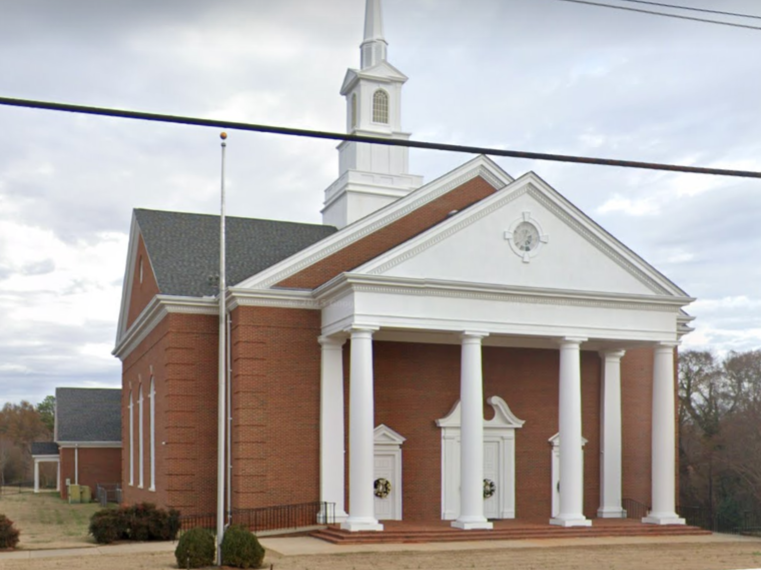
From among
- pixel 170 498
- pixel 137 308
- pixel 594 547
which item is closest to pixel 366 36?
pixel 137 308

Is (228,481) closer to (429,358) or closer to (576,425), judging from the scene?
(429,358)

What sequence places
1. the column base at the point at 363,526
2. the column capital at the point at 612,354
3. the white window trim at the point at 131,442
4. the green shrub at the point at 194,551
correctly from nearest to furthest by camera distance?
the green shrub at the point at 194,551, the column base at the point at 363,526, the column capital at the point at 612,354, the white window trim at the point at 131,442

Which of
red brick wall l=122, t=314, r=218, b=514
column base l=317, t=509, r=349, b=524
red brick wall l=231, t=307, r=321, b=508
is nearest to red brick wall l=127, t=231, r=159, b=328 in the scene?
red brick wall l=122, t=314, r=218, b=514

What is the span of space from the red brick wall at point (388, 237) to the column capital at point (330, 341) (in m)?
1.93

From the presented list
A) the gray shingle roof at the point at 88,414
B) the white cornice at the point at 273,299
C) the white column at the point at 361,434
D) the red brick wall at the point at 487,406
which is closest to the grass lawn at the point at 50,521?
the gray shingle roof at the point at 88,414

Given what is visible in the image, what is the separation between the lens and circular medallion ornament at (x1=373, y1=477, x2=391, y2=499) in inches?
1298

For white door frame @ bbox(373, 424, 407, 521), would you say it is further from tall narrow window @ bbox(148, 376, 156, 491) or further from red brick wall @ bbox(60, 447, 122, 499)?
red brick wall @ bbox(60, 447, 122, 499)

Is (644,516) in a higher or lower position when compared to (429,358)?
lower

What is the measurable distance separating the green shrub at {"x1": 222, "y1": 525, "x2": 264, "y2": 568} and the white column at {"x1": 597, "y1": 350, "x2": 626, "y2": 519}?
1660 centimetres

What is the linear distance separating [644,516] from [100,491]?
2977 centimetres

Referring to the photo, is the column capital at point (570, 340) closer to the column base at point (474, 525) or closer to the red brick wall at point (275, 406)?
the column base at point (474, 525)

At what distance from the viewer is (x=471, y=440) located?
98.5ft

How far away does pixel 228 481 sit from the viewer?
31.8 m

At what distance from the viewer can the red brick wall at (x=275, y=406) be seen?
3114 cm
